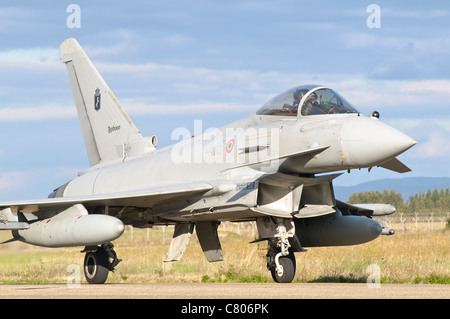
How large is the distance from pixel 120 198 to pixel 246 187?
8.52 ft

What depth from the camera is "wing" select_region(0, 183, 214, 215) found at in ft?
43.2

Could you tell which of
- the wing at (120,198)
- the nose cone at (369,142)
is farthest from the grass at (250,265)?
the nose cone at (369,142)

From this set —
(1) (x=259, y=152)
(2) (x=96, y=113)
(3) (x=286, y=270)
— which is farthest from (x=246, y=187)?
(2) (x=96, y=113)

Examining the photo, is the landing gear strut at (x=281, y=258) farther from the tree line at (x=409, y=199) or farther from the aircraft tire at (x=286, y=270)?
the tree line at (x=409, y=199)

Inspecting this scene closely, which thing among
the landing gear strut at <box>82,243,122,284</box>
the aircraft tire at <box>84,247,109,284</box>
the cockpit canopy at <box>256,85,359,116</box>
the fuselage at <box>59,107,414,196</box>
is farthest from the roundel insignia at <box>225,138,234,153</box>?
the aircraft tire at <box>84,247,109,284</box>

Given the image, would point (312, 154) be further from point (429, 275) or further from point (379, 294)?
point (429, 275)

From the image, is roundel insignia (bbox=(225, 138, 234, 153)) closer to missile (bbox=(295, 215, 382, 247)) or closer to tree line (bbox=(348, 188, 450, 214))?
missile (bbox=(295, 215, 382, 247))

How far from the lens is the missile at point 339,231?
1441 cm

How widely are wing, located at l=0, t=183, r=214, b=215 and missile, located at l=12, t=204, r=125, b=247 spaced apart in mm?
220

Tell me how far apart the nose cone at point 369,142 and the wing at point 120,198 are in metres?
2.92

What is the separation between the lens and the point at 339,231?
14.4 meters

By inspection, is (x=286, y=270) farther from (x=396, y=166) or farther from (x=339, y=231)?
(x=396, y=166)
